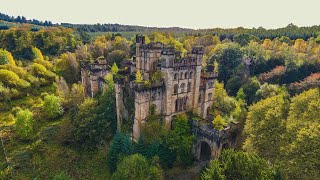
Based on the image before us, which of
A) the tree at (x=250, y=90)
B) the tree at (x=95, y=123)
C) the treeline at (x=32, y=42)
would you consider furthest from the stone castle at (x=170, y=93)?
the treeline at (x=32, y=42)

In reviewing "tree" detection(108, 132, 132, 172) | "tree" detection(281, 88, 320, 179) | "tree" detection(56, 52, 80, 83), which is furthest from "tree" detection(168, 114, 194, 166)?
"tree" detection(56, 52, 80, 83)

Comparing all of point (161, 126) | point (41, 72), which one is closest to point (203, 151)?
point (161, 126)

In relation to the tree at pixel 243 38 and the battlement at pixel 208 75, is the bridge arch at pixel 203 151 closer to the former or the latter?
the battlement at pixel 208 75

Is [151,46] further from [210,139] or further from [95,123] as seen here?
[210,139]

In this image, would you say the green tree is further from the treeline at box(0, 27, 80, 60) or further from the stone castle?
the treeline at box(0, 27, 80, 60)

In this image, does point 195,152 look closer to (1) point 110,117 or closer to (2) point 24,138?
(1) point 110,117

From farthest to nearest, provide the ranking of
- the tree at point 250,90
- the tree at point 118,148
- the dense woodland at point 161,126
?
the tree at point 250,90
the tree at point 118,148
the dense woodland at point 161,126

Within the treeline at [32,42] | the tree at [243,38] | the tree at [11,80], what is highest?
the tree at [243,38]

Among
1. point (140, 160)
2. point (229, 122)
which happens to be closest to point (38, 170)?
point (140, 160)
